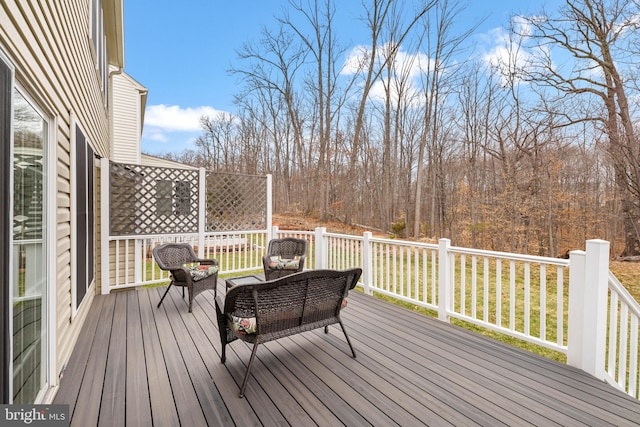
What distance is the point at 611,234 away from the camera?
35.1 ft

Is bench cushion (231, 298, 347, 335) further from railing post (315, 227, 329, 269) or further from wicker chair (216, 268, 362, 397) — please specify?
railing post (315, 227, 329, 269)

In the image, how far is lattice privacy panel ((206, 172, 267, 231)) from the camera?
20.3ft

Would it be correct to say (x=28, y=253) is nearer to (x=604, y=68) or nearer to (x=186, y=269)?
(x=186, y=269)

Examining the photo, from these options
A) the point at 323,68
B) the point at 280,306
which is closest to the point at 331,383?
the point at 280,306

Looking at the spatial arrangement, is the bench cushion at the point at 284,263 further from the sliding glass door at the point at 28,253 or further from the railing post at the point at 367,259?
the sliding glass door at the point at 28,253

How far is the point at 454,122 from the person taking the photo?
12.9 metres

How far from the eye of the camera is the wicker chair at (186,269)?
407 centimetres

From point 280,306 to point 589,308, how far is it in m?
2.52

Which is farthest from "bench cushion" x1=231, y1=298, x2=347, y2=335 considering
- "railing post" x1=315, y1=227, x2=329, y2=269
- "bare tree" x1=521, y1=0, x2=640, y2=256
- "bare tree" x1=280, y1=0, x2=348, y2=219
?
"bare tree" x1=280, y1=0, x2=348, y2=219

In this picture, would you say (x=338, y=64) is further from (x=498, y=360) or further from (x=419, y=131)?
(x=498, y=360)

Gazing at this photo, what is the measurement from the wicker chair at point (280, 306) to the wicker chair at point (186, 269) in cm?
157

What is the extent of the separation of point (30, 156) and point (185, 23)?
14136mm

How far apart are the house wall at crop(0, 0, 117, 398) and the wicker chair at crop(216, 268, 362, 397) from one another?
1.28 m

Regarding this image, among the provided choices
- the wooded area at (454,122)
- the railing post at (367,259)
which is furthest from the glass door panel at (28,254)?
the wooded area at (454,122)
